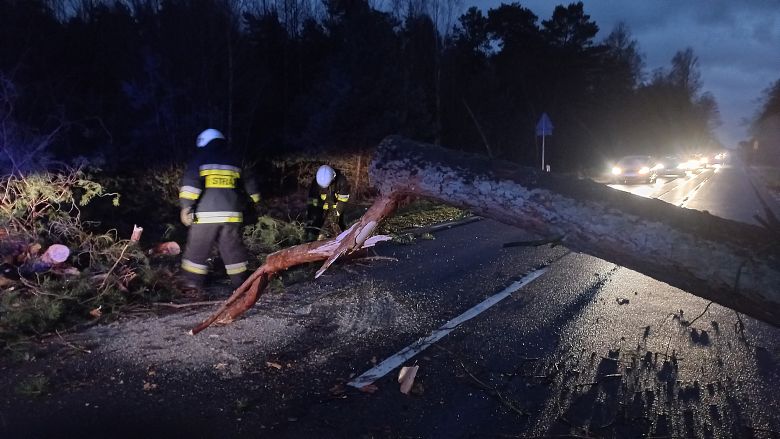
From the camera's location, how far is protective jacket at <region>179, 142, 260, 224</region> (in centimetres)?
498

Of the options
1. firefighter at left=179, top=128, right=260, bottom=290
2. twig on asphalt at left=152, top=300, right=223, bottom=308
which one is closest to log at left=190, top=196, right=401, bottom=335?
twig on asphalt at left=152, top=300, right=223, bottom=308

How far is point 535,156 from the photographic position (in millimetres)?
28844

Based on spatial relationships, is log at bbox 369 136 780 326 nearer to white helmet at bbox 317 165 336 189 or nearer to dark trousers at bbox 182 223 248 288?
dark trousers at bbox 182 223 248 288

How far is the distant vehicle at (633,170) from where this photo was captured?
2277cm

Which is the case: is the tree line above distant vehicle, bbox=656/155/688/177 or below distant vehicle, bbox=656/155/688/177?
above

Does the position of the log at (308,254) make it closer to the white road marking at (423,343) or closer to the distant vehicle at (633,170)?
the white road marking at (423,343)

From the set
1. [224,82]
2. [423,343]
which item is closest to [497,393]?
[423,343]

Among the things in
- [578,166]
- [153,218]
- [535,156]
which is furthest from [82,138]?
[578,166]

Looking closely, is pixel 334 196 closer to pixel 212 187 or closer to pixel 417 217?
pixel 212 187

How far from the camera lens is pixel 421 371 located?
145 inches

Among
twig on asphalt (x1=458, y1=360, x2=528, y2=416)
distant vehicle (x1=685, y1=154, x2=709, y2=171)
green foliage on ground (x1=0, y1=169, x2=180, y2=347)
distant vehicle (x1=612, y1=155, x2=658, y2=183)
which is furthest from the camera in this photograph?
distant vehicle (x1=685, y1=154, x2=709, y2=171)

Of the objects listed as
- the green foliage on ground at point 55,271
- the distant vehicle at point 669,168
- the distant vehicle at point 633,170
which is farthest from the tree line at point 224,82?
the distant vehicle at point 669,168

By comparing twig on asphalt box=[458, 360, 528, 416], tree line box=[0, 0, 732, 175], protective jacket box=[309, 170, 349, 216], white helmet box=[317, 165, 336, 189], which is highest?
tree line box=[0, 0, 732, 175]

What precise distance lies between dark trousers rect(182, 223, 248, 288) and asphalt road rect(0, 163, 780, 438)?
0.47m
